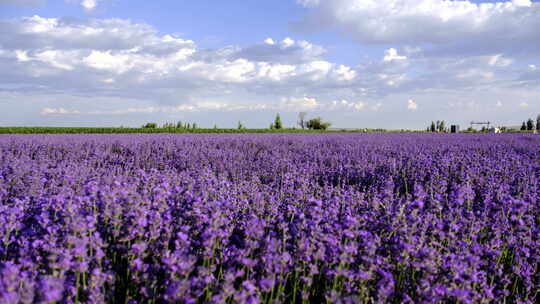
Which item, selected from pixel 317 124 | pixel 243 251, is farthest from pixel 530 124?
pixel 243 251

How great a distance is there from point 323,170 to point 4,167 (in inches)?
173

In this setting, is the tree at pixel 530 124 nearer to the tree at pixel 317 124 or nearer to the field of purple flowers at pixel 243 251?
the tree at pixel 317 124

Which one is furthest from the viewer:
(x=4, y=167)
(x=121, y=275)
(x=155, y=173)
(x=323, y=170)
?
(x=323, y=170)

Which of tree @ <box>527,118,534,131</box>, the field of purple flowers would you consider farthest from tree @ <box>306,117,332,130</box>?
the field of purple flowers

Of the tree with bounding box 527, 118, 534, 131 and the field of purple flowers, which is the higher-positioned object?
the tree with bounding box 527, 118, 534, 131

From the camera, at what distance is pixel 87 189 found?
249 cm

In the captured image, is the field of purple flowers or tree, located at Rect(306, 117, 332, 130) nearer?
the field of purple flowers

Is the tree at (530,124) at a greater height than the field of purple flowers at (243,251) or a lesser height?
greater

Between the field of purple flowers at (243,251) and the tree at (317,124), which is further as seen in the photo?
the tree at (317,124)

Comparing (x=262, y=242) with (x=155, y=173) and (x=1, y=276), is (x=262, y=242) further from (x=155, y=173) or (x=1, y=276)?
(x=155, y=173)

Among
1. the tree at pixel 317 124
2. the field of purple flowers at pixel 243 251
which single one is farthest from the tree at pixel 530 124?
the field of purple flowers at pixel 243 251

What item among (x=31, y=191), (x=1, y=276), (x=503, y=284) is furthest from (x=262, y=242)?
(x=31, y=191)

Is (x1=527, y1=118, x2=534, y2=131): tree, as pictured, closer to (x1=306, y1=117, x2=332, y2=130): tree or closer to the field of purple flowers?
(x1=306, y1=117, x2=332, y2=130): tree

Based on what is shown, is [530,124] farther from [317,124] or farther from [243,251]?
[243,251]
